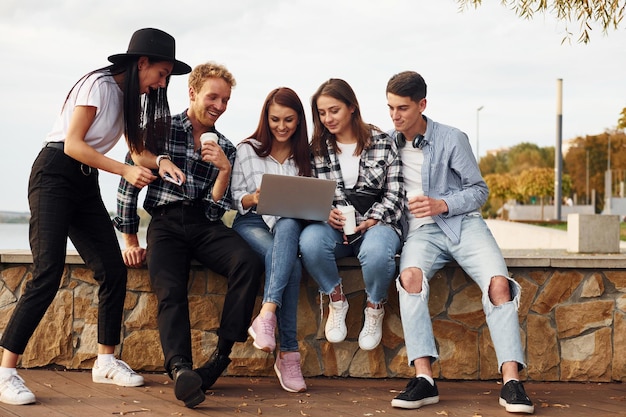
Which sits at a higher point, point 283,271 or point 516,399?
point 283,271

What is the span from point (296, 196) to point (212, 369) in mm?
1077

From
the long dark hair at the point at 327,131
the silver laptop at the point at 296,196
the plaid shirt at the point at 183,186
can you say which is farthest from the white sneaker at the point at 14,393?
the long dark hair at the point at 327,131

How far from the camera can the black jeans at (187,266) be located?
4.30m

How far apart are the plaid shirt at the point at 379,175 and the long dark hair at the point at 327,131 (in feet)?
0.11

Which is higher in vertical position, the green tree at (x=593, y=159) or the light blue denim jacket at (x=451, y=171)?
the green tree at (x=593, y=159)

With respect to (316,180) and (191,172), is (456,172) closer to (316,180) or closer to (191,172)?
(316,180)

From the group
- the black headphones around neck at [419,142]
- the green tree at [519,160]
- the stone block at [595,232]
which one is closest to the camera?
the black headphones around neck at [419,142]

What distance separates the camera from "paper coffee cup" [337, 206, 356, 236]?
4.70 metres

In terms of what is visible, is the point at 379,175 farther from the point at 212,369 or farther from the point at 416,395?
the point at 212,369

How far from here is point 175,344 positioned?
13.8 ft

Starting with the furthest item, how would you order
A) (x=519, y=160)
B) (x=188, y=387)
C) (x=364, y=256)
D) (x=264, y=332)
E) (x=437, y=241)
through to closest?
(x=519, y=160) → (x=437, y=241) → (x=364, y=256) → (x=264, y=332) → (x=188, y=387)

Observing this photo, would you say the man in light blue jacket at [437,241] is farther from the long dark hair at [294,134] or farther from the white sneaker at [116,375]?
the white sneaker at [116,375]

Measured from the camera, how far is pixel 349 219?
4703 millimetres

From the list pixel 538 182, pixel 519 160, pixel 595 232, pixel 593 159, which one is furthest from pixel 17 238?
pixel 519 160
